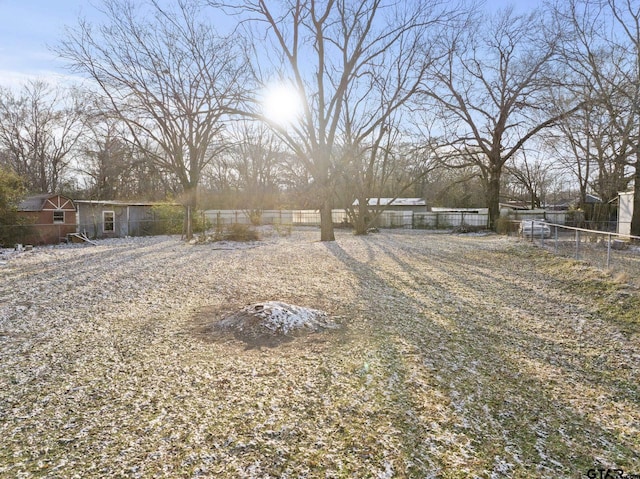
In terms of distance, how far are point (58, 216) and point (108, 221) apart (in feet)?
11.5

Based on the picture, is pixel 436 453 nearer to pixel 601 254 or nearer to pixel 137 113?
pixel 601 254

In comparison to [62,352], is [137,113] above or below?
above

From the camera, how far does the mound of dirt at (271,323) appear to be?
14.7 ft

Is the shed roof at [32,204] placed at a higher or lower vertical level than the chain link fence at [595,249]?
higher

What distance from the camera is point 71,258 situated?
11.6 meters

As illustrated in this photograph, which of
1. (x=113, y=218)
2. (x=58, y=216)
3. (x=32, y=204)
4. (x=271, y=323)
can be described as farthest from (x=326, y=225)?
(x=32, y=204)

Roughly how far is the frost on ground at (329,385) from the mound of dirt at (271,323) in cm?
10

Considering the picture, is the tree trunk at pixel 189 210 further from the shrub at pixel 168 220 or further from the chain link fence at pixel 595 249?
the chain link fence at pixel 595 249

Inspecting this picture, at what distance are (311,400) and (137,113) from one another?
19.0 meters

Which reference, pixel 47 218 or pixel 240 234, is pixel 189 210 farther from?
pixel 47 218

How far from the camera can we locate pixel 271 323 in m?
4.72

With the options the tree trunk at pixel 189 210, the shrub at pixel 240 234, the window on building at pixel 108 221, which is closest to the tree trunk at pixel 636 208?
the shrub at pixel 240 234

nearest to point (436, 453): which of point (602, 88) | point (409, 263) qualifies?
point (409, 263)

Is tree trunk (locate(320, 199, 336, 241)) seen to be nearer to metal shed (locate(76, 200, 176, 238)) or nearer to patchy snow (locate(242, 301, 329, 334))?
patchy snow (locate(242, 301, 329, 334))
